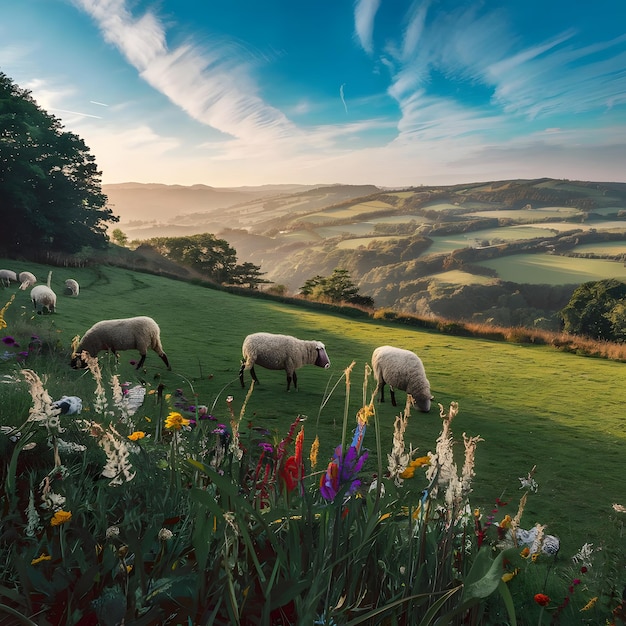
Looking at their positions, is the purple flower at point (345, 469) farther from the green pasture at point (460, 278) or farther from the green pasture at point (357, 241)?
the green pasture at point (357, 241)

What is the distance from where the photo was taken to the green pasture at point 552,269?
85.2 metres

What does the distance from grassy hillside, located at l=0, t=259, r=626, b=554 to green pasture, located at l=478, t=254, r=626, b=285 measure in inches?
2886

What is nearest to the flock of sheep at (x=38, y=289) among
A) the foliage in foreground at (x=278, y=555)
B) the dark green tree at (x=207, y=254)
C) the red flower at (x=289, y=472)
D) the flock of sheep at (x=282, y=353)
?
the flock of sheep at (x=282, y=353)

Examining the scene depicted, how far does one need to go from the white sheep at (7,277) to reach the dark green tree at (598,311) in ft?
135

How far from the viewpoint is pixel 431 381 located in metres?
13.2

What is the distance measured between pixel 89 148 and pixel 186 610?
3751cm

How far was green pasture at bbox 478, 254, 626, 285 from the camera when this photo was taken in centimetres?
8519

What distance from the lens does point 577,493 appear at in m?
6.29

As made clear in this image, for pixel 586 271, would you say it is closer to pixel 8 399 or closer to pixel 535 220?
pixel 535 220

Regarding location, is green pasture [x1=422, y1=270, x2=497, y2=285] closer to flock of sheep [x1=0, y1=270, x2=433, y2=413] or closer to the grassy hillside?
the grassy hillside

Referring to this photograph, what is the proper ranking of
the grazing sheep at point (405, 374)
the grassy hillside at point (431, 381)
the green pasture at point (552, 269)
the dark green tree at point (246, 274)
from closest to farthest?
the grassy hillside at point (431, 381)
the grazing sheep at point (405, 374)
the dark green tree at point (246, 274)
the green pasture at point (552, 269)

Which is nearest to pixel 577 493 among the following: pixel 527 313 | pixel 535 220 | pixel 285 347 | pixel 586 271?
pixel 285 347

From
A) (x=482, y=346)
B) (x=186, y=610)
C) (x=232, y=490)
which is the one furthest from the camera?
(x=482, y=346)

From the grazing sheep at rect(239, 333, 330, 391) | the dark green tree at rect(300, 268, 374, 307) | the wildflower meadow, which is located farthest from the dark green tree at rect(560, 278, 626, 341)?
the wildflower meadow
